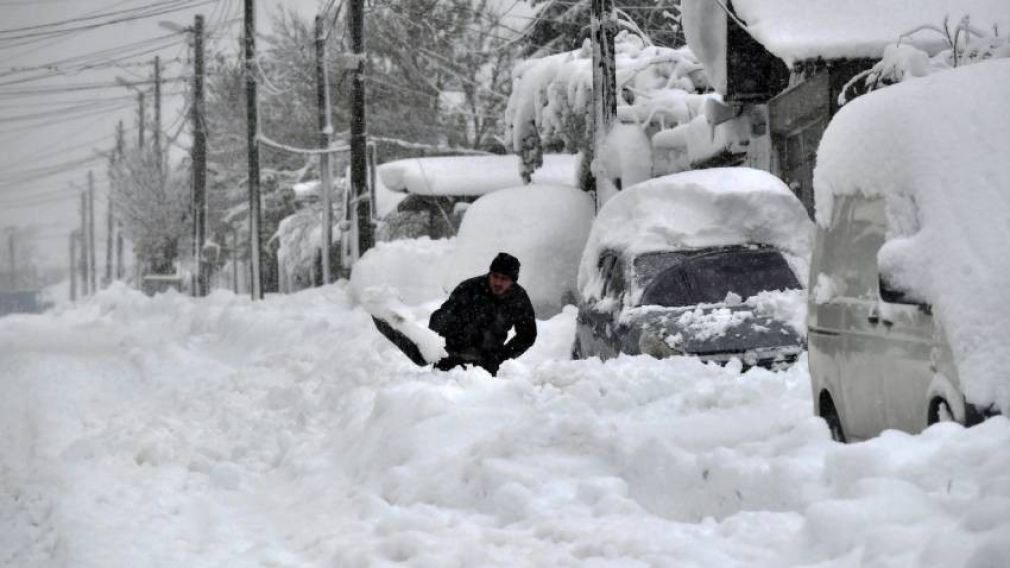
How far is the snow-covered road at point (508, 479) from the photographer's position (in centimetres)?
411

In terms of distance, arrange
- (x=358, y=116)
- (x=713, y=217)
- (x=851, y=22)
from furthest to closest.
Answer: (x=358, y=116) < (x=851, y=22) < (x=713, y=217)

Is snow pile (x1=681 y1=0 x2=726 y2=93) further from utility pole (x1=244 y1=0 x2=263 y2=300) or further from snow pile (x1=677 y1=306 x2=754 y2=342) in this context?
utility pole (x1=244 y1=0 x2=263 y2=300)

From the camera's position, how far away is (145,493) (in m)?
7.01

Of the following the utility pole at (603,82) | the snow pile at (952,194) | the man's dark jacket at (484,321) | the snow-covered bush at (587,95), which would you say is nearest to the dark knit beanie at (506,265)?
the man's dark jacket at (484,321)

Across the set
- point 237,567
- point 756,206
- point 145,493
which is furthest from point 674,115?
point 237,567

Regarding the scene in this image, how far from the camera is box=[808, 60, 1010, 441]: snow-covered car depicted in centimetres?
446

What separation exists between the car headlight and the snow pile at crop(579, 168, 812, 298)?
1.18 meters

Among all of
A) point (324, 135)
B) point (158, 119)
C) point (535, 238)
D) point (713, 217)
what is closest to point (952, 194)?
point (713, 217)

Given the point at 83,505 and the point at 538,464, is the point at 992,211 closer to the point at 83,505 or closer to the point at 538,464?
the point at 538,464

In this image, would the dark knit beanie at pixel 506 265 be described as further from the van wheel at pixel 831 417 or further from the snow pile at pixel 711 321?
the van wheel at pixel 831 417

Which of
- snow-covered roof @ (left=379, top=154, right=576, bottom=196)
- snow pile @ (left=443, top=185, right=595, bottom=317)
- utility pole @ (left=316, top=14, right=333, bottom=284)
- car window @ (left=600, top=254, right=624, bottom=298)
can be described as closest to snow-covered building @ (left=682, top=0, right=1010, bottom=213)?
snow pile @ (left=443, top=185, right=595, bottom=317)

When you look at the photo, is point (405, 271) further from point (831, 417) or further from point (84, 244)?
point (84, 244)

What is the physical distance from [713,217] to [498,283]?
2.04 meters

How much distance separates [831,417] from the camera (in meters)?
5.98
